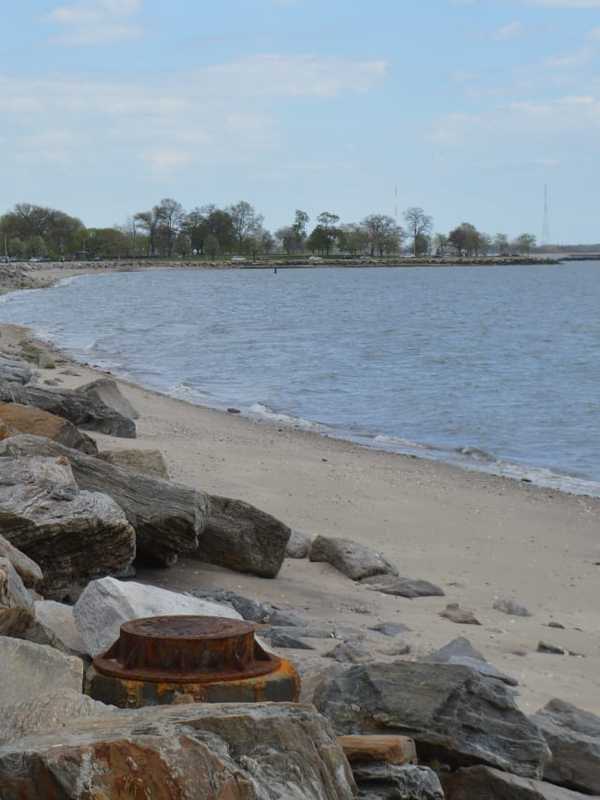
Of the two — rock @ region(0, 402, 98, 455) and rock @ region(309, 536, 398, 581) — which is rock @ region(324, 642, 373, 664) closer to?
rock @ region(309, 536, 398, 581)

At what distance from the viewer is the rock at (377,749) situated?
11.7 feet

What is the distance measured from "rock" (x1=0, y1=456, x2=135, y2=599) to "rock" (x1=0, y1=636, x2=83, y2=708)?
6.31 feet

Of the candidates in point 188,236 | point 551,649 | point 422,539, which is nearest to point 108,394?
point 422,539

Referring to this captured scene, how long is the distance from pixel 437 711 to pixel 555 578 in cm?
522

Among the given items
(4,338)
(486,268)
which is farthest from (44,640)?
(486,268)

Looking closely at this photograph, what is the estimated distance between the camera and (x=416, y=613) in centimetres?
735

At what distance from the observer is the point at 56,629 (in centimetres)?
484

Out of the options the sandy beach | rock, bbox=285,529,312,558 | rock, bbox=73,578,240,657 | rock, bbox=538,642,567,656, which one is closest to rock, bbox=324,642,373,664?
the sandy beach

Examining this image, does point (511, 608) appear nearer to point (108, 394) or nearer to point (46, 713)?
point (46, 713)

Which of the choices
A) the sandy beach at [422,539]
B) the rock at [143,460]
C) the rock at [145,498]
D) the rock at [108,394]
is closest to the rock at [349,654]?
the sandy beach at [422,539]

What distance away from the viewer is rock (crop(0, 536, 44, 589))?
5000mm

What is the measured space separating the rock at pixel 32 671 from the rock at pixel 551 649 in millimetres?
3883

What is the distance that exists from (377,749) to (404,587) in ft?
14.0

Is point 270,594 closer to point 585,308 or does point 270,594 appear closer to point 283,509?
point 283,509
